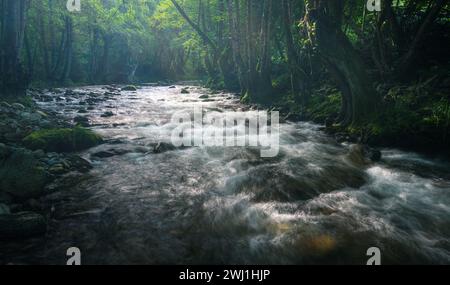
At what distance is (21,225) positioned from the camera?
14.0ft

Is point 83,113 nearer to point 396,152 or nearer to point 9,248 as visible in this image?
point 9,248

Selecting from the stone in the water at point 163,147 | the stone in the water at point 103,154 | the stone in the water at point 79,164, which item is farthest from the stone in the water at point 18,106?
the stone in the water at point 163,147

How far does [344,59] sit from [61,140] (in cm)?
876

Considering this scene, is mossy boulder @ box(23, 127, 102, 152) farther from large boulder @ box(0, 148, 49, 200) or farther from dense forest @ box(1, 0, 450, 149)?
dense forest @ box(1, 0, 450, 149)

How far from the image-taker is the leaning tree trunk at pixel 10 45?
46.9 ft

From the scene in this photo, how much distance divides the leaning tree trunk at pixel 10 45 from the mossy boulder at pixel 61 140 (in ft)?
26.7

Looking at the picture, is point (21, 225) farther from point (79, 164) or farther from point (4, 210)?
point (79, 164)

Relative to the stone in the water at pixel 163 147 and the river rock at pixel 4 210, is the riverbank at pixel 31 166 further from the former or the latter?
the stone in the water at pixel 163 147

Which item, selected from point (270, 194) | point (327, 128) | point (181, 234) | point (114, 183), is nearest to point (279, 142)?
point (327, 128)

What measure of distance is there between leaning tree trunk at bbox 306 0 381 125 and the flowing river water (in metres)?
2.09

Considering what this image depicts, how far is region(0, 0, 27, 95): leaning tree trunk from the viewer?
14289 mm

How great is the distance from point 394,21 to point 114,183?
11129mm

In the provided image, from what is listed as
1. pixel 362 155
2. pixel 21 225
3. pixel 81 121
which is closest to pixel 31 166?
pixel 21 225

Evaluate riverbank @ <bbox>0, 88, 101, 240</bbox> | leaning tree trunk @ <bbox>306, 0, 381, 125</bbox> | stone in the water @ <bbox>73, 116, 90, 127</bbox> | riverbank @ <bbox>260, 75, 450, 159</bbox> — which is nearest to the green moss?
riverbank @ <bbox>260, 75, 450, 159</bbox>
